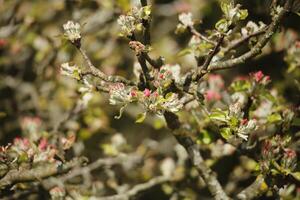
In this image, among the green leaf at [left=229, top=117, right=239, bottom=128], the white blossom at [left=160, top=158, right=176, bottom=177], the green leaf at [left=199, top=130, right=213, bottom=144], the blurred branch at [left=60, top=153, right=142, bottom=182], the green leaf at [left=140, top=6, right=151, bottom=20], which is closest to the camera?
the green leaf at [left=140, top=6, right=151, bottom=20]

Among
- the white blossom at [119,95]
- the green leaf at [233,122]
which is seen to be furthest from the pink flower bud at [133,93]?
the green leaf at [233,122]

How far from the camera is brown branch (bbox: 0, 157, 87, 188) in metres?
2.51

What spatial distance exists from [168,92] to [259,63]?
3096mm

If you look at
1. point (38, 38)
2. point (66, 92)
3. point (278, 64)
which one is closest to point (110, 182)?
point (66, 92)

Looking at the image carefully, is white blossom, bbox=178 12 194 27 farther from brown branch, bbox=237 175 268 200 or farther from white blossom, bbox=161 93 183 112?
brown branch, bbox=237 175 268 200

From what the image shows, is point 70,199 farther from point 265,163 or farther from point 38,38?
point 38,38

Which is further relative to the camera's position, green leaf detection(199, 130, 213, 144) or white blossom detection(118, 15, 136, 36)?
green leaf detection(199, 130, 213, 144)

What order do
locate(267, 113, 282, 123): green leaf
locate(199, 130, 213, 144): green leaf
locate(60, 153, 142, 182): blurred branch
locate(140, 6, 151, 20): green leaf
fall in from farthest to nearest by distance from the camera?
locate(60, 153, 142, 182): blurred branch, locate(199, 130, 213, 144): green leaf, locate(267, 113, 282, 123): green leaf, locate(140, 6, 151, 20): green leaf

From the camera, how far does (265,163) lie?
2344mm

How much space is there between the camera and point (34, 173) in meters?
2.56

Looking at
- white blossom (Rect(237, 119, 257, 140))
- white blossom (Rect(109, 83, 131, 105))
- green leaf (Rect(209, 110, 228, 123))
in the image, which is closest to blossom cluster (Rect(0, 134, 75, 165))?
white blossom (Rect(109, 83, 131, 105))

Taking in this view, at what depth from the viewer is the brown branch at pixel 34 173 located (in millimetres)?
2507

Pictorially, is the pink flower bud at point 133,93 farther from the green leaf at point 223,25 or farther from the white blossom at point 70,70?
the green leaf at point 223,25

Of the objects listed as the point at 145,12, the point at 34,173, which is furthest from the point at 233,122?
the point at 34,173
